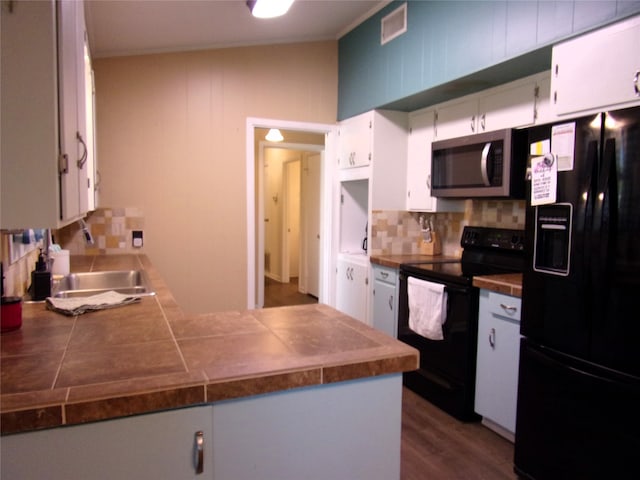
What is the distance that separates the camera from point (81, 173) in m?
1.44

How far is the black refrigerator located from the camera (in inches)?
62.9

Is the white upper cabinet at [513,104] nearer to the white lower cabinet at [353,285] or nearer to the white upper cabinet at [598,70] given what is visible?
the white upper cabinet at [598,70]

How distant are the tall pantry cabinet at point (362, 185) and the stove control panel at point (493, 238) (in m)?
0.63

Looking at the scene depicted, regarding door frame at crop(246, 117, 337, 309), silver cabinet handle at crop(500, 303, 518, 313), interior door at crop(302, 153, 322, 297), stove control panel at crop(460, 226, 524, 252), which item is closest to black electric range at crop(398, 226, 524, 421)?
stove control panel at crop(460, 226, 524, 252)

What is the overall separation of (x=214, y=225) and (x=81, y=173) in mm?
2225

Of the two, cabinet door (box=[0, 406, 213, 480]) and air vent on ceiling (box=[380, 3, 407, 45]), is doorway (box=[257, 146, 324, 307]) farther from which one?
cabinet door (box=[0, 406, 213, 480])

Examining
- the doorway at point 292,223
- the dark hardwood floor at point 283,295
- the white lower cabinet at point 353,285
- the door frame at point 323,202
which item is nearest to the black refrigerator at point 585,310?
the white lower cabinet at point 353,285

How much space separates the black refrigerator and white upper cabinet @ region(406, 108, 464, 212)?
1.36 meters

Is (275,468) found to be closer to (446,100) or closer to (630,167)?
(630,167)

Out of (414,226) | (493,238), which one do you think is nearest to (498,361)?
(493,238)

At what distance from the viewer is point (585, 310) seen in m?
1.73

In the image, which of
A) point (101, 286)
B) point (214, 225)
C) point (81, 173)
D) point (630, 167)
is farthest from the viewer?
point (214, 225)

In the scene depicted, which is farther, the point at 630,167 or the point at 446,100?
the point at 446,100

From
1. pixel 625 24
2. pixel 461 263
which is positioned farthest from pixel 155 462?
pixel 461 263
